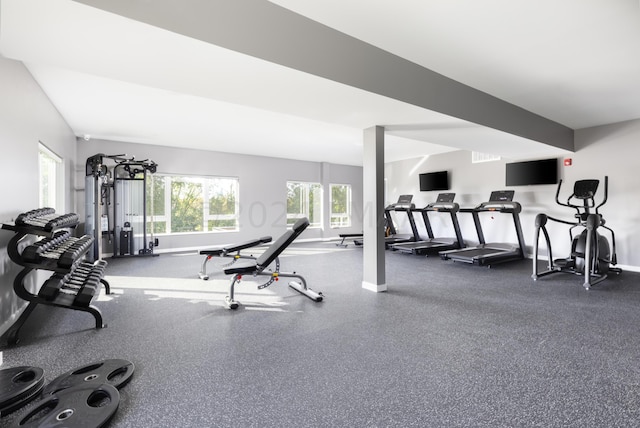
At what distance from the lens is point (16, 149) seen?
2846 mm

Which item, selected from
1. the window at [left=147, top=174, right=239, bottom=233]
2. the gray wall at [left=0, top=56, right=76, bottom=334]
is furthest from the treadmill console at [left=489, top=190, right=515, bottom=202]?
the gray wall at [left=0, top=56, right=76, bottom=334]

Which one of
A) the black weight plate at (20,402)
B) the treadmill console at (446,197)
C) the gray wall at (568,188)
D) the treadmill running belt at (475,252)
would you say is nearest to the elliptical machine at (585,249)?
the gray wall at (568,188)

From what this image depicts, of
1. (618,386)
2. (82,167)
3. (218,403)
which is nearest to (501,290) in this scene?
(618,386)

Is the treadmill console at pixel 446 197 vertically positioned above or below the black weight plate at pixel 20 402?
above

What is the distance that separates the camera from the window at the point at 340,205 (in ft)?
32.2

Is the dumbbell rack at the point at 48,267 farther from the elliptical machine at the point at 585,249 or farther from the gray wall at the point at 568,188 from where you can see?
the gray wall at the point at 568,188

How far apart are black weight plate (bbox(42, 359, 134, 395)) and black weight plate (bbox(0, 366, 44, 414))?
0.24 ft

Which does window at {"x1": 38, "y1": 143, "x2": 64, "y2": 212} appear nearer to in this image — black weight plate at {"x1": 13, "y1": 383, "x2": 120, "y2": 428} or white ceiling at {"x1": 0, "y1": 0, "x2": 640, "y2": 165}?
white ceiling at {"x1": 0, "y1": 0, "x2": 640, "y2": 165}

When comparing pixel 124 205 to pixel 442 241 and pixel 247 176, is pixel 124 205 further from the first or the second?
pixel 442 241

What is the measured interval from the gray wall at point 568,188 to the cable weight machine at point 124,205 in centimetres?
683

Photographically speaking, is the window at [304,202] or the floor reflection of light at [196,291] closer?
the floor reflection of light at [196,291]

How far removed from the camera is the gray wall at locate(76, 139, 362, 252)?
6844 millimetres

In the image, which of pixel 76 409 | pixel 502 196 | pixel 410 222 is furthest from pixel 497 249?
pixel 76 409

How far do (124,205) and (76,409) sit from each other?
225 inches
